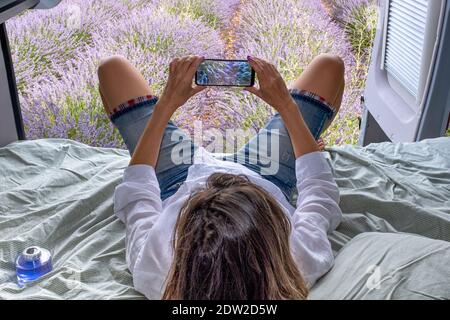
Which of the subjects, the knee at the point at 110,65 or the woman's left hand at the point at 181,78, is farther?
the knee at the point at 110,65

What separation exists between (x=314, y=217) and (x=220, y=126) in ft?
4.60

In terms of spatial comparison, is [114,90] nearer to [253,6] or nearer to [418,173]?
[418,173]

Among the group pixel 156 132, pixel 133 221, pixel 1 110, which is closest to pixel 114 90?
pixel 156 132

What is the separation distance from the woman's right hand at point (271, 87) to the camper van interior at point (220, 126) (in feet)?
0.84

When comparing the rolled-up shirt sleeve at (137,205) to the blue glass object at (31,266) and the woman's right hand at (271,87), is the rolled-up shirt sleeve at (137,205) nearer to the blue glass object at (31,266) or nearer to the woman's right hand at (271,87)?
the blue glass object at (31,266)

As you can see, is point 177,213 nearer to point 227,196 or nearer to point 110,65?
point 227,196

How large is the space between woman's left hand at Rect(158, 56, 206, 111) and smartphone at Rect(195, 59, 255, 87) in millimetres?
31

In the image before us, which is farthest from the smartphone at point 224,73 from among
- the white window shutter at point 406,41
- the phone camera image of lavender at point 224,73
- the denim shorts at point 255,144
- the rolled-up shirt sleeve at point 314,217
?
the white window shutter at point 406,41

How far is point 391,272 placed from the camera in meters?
0.74

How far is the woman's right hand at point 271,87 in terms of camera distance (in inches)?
42.0

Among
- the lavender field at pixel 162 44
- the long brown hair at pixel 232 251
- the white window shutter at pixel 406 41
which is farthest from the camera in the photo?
the lavender field at pixel 162 44

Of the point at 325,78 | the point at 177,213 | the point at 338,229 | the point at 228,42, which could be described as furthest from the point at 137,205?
the point at 228,42

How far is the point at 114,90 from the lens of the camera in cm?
118
